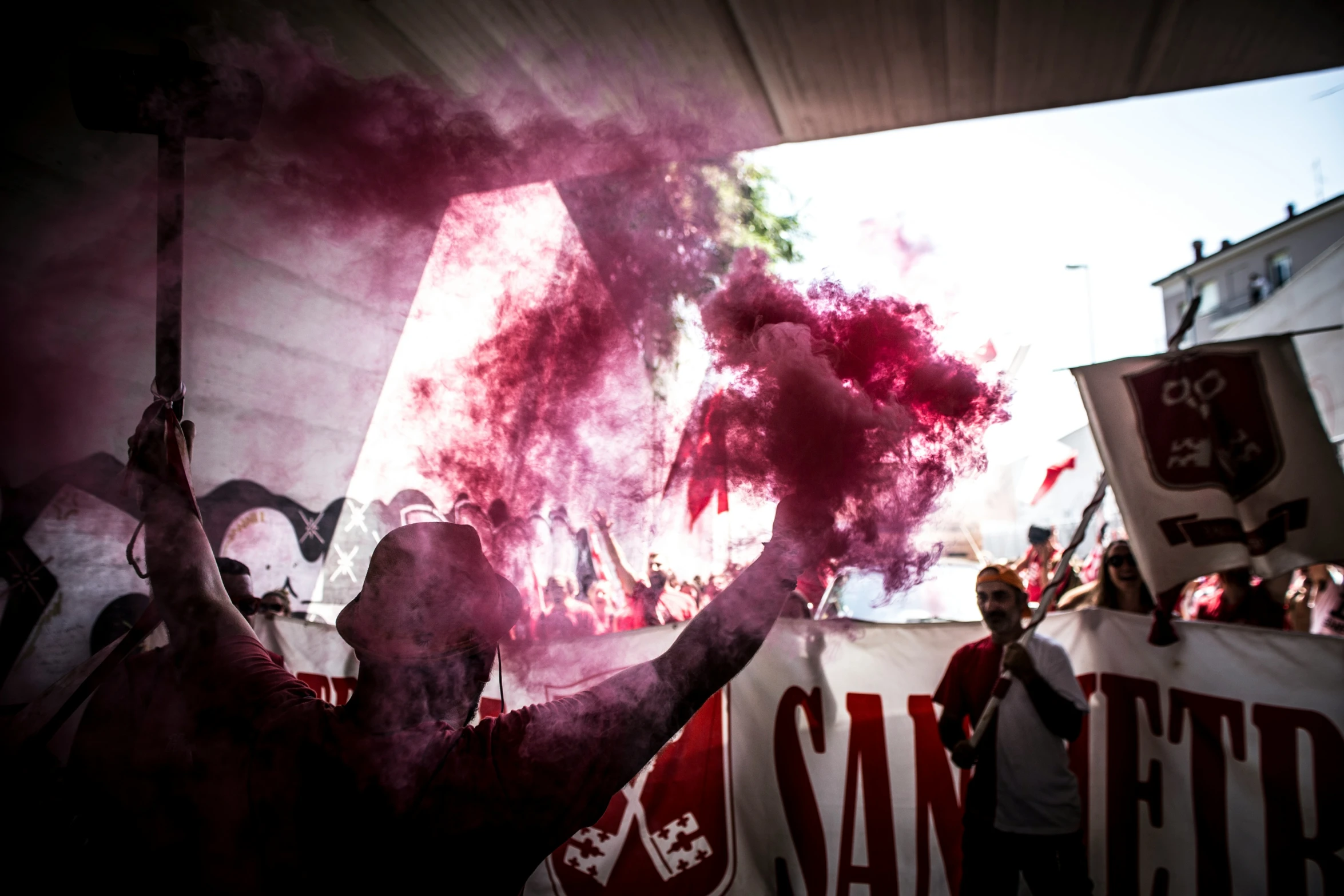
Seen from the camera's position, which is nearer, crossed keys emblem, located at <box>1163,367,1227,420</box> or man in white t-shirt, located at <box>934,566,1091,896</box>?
man in white t-shirt, located at <box>934,566,1091,896</box>

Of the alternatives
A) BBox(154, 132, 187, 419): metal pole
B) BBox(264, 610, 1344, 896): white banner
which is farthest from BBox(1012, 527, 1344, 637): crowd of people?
BBox(154, 132, 187, 419): metal pole

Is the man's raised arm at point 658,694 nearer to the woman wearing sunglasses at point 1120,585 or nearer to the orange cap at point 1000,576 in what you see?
the orange cap at point 1000,576

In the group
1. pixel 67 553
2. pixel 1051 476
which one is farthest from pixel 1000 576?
pixel 67 553

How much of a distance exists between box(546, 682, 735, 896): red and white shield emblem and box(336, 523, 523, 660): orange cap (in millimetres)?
2348

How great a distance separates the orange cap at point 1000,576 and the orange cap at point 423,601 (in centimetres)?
290

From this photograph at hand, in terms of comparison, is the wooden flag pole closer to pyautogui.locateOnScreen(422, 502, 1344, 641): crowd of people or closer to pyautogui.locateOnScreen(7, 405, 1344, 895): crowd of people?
pyautogui.locateOnScreen(422, 502, 1344, 641): crowd of people

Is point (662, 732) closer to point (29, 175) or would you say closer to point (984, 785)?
point (984, 785)

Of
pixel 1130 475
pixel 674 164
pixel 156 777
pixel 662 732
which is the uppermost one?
pixel 674 164

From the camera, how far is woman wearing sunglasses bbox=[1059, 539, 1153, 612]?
13.5ft

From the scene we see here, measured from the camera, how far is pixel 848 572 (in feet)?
5.88

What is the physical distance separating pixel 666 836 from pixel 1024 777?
1660mm

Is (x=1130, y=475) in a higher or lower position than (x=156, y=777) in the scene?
higher

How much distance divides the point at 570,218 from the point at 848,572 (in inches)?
59.2

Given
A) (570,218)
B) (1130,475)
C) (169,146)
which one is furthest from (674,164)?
(1130,475)
